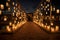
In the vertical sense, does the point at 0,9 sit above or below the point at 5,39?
above

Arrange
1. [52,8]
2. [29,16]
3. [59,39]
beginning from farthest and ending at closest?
[29,16] → [52,8] → [59,39]

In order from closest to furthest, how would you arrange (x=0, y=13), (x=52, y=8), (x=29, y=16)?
(x=0, y=13)
(x=52, y=8)
(x=29, y=16)

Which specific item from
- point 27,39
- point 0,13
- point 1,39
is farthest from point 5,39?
point 0,13

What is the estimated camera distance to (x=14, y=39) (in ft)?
24.8

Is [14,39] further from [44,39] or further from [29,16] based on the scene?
[29,16]

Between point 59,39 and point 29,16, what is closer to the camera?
point 59,39

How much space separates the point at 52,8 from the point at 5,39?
247 inches

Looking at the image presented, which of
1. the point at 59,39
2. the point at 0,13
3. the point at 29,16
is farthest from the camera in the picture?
the point at 29,16

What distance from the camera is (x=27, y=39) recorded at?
24.5 ft

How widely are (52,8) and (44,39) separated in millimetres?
5830

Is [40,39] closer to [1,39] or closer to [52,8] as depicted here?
[1,39]

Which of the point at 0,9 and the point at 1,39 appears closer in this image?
the point at 1,39

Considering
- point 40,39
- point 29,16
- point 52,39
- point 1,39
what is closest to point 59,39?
point 52,39

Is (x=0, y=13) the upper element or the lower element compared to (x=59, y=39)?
upper
